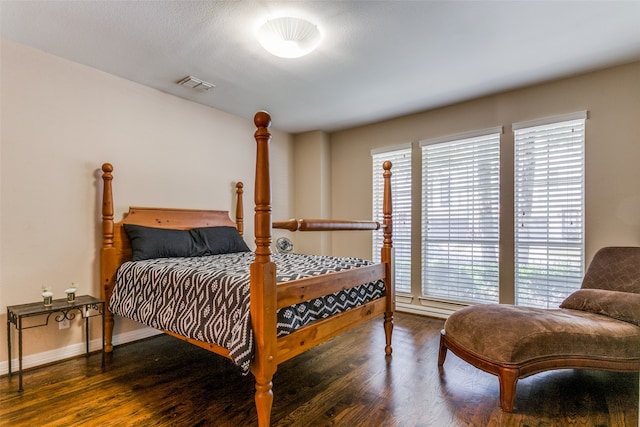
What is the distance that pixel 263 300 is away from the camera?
5.31ft

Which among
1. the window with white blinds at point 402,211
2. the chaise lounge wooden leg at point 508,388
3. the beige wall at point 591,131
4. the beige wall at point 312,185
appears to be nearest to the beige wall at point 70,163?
the beige wall at point 312,185

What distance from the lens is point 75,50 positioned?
259 cm

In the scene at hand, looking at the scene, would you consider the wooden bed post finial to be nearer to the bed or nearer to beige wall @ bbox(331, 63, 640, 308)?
the bed

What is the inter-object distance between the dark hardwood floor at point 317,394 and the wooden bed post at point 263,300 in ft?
1.14

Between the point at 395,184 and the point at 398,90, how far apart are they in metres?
1.28

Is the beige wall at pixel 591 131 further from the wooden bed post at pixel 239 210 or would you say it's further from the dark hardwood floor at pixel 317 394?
the wooden bed post at pixel 239 210

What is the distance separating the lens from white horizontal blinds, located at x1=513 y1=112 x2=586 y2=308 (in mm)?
2982

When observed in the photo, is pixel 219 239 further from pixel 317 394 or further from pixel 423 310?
pixel 423 310

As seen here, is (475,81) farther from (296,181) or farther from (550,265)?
(296,181)

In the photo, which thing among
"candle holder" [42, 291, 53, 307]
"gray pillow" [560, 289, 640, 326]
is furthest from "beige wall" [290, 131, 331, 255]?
"gray pillow" [560, 289, 640, 326]

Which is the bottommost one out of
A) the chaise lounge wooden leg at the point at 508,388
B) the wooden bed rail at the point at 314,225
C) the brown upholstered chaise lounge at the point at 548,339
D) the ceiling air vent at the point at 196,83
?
the chaise lounge wooden leg at the point at 508,388

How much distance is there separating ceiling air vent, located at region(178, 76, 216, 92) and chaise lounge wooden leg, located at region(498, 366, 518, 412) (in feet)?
11.0

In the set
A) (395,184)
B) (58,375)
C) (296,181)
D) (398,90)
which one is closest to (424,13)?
(398,90)

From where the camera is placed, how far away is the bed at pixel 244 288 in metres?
1.64
